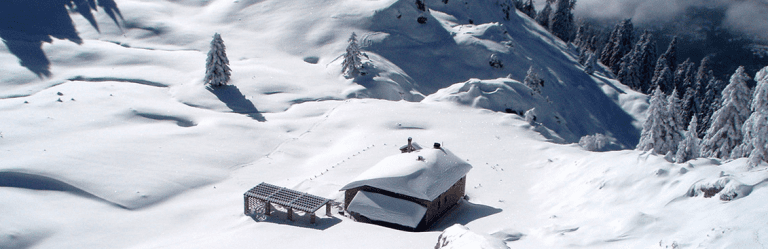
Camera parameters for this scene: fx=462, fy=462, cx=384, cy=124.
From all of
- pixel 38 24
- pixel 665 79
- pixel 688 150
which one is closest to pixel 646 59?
pixel 665 79

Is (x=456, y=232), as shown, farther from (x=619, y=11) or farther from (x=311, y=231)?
(x=619, y=11)

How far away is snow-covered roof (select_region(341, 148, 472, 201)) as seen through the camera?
19047mm

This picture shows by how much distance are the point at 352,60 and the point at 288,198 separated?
32.9 meters

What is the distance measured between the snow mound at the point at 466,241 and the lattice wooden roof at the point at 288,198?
26.3 ft

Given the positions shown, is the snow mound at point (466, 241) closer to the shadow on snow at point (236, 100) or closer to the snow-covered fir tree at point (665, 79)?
the shadow on snow at point (236, 100)

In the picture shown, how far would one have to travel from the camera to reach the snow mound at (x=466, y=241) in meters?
9.35

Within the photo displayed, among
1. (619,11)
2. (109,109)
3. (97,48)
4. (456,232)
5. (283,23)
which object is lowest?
(456,232)

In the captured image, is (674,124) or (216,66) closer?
(674,124)

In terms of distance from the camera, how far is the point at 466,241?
9859mm

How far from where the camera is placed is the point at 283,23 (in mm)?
63125

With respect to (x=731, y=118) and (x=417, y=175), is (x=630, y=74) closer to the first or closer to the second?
(x=731, y=118)

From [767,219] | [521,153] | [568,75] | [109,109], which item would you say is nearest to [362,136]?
[521,153]

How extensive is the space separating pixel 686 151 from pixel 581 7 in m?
184

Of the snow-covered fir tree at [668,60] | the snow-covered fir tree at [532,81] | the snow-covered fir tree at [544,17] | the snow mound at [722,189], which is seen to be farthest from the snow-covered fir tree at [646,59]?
the snow mound at [722,189]
